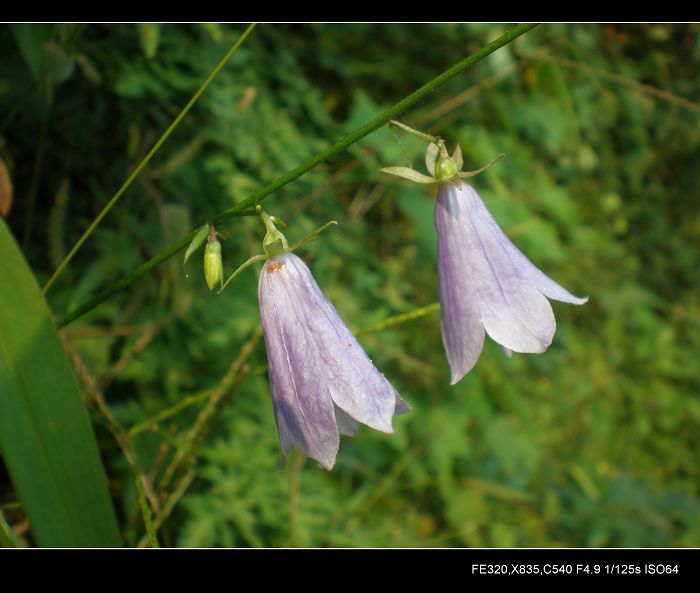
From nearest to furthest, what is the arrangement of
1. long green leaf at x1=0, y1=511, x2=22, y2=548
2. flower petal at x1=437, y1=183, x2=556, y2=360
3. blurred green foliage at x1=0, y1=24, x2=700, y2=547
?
long green leaf at x1=0, y1=511, x2=22, y2=548, flower petal at x1=437, y1=183, x2=556, y2=360, blurred green foliage at x1=0, y1=24, x2=700, y2=547

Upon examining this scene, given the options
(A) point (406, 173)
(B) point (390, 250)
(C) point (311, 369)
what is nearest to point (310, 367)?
(C) point (311, 369)

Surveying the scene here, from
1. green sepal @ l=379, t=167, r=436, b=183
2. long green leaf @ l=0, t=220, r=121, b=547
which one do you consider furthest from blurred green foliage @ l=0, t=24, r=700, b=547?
long green leaf @ l=0, t=220, r=121, b=547

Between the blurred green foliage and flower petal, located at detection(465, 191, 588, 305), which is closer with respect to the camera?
flower petal, located at detection(465, 191, 588, 305)

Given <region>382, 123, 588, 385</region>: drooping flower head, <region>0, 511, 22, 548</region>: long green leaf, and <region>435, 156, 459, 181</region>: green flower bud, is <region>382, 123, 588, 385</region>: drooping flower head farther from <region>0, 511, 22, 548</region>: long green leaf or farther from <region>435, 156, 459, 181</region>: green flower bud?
<region>0, 511, 22, 548</region>: long green leaf

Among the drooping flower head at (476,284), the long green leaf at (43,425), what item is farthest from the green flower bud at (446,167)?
the long green leaf at (43,425)

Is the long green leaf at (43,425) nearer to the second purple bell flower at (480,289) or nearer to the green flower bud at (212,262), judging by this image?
the green flower bud at (212,262)

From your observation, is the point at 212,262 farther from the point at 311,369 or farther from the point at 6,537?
the point at 6,537
